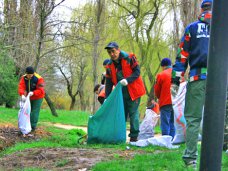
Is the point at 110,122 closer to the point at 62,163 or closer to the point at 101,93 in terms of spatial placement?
the point at 101,93

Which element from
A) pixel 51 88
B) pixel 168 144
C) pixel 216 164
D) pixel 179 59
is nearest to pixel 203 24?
pixel 179 59

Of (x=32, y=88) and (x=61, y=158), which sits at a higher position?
(x=32, y=88)

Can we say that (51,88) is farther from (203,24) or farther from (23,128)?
(203,24)

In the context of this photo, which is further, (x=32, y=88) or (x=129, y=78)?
(x=32, y=88)

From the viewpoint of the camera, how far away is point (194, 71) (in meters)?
4.39

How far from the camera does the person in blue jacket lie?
14.2ft

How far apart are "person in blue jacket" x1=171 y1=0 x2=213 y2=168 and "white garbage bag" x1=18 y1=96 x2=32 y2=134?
543cm

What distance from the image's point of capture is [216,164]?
7.32ft

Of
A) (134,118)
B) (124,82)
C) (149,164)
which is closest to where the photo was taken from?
(149,164)

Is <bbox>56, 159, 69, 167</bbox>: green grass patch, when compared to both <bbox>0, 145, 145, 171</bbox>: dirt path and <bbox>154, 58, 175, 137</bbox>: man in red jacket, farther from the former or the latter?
<bbox>154, 58, 175, 137</bbox>: man in red jacket

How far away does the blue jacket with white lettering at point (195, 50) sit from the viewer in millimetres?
4363

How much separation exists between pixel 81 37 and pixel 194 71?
1112 cm

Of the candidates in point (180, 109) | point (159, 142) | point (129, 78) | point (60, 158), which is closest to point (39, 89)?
point (129, 78)

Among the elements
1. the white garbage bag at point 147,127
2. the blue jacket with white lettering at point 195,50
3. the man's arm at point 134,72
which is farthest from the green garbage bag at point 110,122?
the blue jacket with white lettering at point 195,50
